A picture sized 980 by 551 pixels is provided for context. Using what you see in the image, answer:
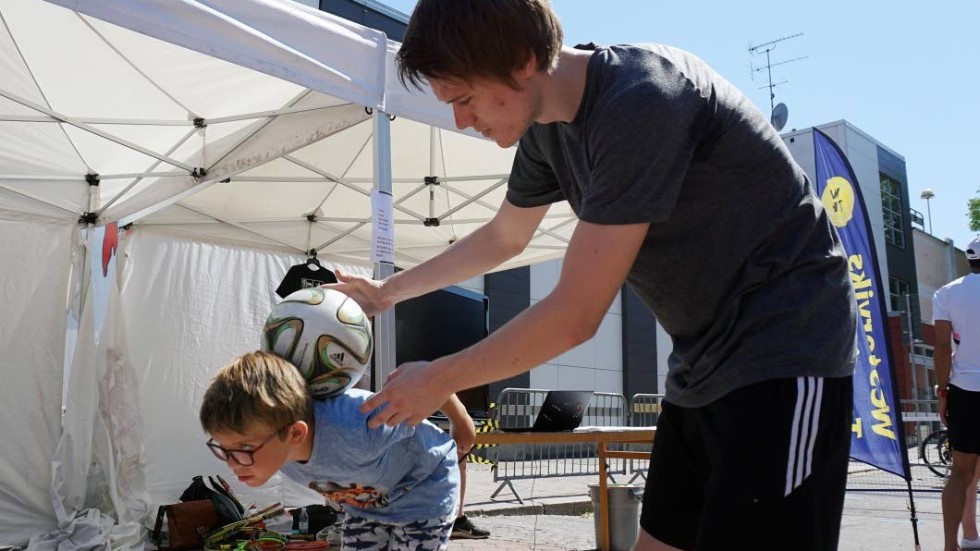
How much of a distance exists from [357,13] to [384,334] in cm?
1068

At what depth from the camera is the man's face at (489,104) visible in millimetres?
1608

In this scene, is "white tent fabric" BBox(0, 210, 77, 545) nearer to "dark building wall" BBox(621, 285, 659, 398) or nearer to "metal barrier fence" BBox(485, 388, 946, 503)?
"metal barrier fence" BBox(485, 388, 946, 503)

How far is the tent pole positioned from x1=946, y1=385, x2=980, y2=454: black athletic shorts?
3610 mm

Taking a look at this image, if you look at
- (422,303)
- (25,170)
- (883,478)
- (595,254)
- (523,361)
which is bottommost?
(883,478)

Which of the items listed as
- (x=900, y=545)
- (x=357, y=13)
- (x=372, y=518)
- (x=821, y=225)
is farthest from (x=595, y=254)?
(x=357, y=13)

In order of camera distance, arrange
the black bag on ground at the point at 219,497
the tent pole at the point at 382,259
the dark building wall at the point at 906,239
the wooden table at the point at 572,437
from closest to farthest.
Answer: the tent pole at the point at 382,259 → the wooden table at the point at 572,437 → the black bag on ground at the point at 219,497 → the dark building wall at the point at 906,239

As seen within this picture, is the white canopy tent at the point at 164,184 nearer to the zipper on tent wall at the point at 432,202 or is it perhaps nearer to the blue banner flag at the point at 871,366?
the zipper on tent wall at the point at 432,202

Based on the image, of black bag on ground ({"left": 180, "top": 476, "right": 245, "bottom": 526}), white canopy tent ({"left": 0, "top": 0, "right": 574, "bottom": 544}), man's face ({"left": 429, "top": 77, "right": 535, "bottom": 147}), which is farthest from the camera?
black bag on ground ({"left": 180, "top": 476, "right": 245, "bottom": 526})

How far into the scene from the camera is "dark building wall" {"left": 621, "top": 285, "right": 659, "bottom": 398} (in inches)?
757

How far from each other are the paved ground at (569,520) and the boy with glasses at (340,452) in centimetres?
382

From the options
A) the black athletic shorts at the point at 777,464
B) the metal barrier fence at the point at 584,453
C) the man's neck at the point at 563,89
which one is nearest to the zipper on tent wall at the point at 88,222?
the metal barrier fence at the point at 584,453

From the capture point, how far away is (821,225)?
175 centimetres

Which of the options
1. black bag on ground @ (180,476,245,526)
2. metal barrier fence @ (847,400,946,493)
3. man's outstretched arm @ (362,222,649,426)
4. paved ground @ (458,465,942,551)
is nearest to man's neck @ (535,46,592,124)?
man's outstretched arm @ (362,222,649,426)

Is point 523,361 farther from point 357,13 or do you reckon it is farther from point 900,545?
point 357,13
